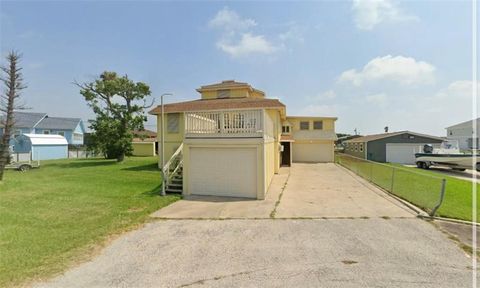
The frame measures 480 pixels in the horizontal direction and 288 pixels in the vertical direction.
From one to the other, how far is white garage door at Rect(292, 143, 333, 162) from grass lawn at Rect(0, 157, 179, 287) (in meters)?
18.2

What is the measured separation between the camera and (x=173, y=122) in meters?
17.4

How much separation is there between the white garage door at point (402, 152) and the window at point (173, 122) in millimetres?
25342

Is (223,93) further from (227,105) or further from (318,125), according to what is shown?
(318,125)

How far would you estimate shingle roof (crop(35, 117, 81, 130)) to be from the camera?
124 ft

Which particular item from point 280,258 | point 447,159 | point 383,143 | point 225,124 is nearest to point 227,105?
point 225,124

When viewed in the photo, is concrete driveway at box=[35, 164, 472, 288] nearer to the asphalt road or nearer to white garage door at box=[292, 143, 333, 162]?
the asphalt road

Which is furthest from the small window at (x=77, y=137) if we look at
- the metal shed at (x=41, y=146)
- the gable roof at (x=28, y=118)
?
the metal shed at (x=41, y=146)

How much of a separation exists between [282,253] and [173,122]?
14378 millimetres

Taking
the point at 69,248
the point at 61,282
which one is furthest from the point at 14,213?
the point at 61,282

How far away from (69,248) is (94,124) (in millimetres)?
19870

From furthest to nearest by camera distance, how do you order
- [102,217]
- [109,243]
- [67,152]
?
[67,152] < [102,217] < [109,243]

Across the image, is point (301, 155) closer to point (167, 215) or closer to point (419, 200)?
point (419, 200)

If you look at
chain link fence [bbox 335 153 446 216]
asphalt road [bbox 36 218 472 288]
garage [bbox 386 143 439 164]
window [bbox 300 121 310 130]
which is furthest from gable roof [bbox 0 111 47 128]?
garage [bbox 386 143 439 164]

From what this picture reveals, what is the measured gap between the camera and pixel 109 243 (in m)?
5.19
